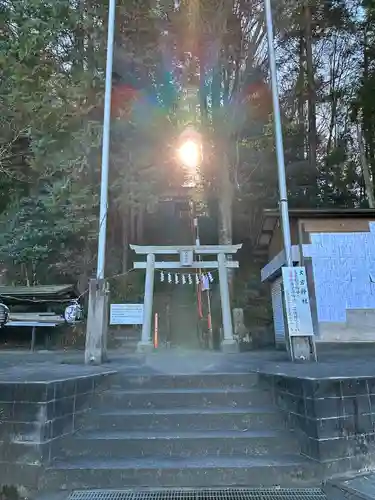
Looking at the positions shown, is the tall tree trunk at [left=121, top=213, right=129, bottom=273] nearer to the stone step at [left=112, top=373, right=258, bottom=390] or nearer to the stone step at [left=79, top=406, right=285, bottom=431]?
the stone step at [left=112, top=373, right=258, bottom=390]

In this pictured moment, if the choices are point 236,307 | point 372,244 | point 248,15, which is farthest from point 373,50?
point 236,307

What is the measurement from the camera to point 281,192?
6.82 meters

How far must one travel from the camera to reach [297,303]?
A: 20.5 ft

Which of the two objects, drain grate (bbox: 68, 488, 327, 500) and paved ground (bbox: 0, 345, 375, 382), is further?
paved ground (bbox: 0, 345, 375, 382)

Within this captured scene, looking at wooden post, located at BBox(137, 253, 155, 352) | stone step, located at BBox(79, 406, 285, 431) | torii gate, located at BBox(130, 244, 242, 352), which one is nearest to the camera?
stone step, located at BBox(79, 406, 285, 431)

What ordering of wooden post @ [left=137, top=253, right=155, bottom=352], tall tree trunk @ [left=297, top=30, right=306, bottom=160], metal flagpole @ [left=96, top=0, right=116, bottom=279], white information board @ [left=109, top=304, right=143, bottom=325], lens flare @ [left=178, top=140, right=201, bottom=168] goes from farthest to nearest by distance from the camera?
1. tall tree trunk @ [left=297, top=30, right=306, bottom=160]
2. lens flare @ [left=178, top=140, right=201, bottom=168]
3. white information board @ [left=109, top=304, right=143, bottom=325]
4. wooden post @ [left=137, top=253, right=155, bottom=352]
5. metal flagpole @ [left=96, top=0, right=116, bottom=279]

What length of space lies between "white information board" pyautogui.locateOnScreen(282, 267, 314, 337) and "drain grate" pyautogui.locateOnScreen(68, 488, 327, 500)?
3.16 metres

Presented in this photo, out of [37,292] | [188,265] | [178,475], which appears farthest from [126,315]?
[178,475]

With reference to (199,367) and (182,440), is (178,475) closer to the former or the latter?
(182,440)

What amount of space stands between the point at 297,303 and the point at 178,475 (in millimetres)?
3706

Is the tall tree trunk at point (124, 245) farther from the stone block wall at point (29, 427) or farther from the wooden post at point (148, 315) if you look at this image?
the stone block wall at point (29, 427)

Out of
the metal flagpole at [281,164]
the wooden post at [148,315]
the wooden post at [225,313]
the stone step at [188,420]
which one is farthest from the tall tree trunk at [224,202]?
the stone step at [188,420]

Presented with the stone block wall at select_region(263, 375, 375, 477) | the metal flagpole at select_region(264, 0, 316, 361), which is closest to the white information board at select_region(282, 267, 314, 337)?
the metal flagpole at select_region(264, 0, 316, 361)

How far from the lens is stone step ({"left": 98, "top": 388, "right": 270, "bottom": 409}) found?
427cm
